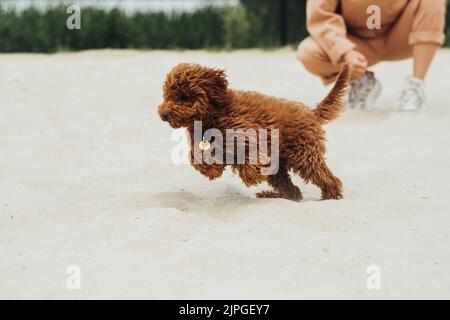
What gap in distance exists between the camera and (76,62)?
24.7 feet

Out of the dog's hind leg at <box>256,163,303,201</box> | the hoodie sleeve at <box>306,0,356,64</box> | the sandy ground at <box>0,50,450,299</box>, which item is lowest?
the sandy ground at <box>0,50,450,299</box>

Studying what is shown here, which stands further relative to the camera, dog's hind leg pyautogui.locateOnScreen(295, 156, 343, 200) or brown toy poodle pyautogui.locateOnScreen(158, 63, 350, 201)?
dog's hind leg pyautogui.locateOnScreen(295, 156, 343, 200)

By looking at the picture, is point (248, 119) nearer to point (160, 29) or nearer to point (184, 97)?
point (184, 97)

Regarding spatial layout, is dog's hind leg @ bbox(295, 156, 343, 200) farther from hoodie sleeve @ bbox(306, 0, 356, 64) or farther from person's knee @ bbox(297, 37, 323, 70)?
person's knee @ bbox(297, 37, 323, 70)

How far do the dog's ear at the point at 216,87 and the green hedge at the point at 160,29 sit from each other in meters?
5.78

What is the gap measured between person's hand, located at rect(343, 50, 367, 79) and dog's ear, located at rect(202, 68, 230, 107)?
188cm

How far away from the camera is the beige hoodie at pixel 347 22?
525 centimetres

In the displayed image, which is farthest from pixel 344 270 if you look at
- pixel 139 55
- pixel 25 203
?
pixel 139 55

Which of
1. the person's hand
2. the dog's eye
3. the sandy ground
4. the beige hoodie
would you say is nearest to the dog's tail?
the sandy ground

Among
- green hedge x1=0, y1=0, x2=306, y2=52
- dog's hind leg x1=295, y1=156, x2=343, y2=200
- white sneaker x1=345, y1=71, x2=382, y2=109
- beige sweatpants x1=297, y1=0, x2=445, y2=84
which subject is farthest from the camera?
green hedge x1=0, y1=0, x2=306, y2=52

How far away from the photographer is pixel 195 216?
10.7ft

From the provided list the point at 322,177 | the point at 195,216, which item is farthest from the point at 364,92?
the point at 195,216

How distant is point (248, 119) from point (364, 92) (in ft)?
8.15

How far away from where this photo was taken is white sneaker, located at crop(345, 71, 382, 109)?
5.62m
